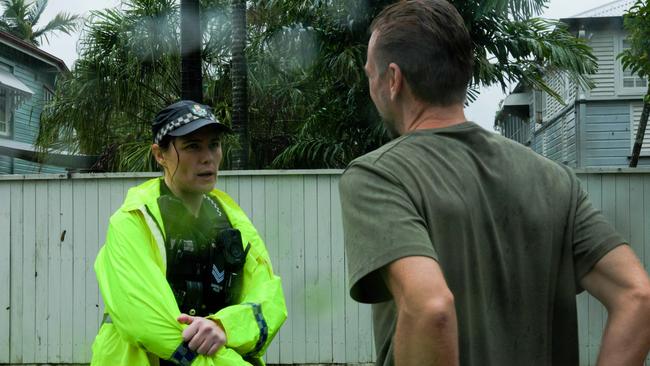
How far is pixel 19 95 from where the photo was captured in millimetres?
21422

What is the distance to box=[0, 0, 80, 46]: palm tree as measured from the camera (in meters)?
33.5

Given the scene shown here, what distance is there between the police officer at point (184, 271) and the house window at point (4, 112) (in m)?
19.5

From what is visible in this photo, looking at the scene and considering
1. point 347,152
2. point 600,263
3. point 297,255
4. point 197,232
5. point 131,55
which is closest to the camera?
point 600,263

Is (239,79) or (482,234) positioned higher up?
(239,79)

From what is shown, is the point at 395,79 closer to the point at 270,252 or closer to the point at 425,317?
the point at 425,317

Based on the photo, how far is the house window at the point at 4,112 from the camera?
20.8 metres

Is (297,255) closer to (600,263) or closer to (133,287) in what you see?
(133,287)

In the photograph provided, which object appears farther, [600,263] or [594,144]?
[594,144]

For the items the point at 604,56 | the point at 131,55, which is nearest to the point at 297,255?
the point at 131,55

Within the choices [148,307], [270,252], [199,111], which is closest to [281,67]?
[270,252]

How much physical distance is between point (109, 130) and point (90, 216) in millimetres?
6029

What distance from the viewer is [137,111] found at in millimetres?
12570

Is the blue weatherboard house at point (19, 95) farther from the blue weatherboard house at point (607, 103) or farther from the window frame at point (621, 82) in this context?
the window frame at point (621, 82)

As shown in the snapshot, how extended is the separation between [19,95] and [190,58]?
14113mm
